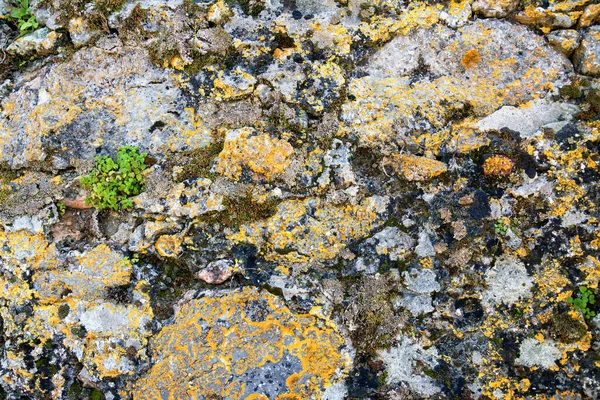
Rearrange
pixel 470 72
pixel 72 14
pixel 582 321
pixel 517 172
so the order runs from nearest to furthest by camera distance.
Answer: pixel 582 321, pixel 517 172, pixel 470 72, pixel 72 14

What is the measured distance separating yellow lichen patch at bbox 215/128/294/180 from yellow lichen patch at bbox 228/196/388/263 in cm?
33

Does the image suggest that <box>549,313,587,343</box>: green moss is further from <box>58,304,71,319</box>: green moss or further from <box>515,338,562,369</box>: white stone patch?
<box>58,304,71,319</box>: green moss

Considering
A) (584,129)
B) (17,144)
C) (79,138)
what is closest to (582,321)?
(584,129)

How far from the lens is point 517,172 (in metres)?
3.73

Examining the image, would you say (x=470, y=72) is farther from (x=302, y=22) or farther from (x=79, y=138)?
(x=79, y=138)

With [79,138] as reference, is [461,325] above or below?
below

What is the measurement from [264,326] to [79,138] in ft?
7.62

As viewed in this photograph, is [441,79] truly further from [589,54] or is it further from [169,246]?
[169,246]

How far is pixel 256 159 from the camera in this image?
153 inches

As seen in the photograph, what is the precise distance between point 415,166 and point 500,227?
819 mm

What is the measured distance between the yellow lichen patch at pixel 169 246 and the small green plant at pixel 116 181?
0.43 metres

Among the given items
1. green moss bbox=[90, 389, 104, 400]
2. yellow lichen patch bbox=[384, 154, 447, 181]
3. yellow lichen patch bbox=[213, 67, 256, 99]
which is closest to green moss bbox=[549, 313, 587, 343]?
yellow lichen patch bbox=[384, 154, 447, 181]

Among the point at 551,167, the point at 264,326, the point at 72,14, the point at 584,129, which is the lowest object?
the point at 264,326

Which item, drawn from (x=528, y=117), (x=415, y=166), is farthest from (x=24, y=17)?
(x=528, y=117)
